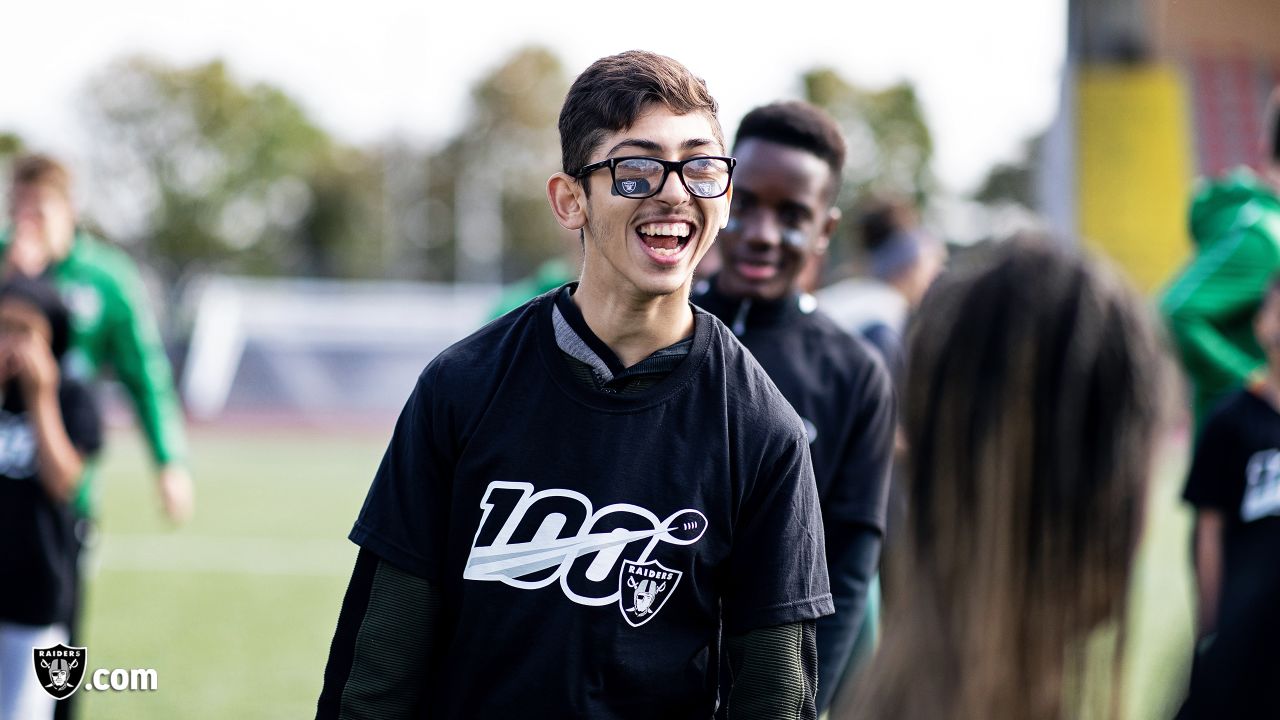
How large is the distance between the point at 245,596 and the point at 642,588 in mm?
7915

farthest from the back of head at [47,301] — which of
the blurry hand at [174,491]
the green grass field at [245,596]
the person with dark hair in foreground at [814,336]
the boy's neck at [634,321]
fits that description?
the boy's neck at [634,321]

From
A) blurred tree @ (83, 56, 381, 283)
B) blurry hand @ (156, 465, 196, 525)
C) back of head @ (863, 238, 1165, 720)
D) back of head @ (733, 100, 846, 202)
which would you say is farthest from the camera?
blurred tree @ (83, 56, 381, 283)

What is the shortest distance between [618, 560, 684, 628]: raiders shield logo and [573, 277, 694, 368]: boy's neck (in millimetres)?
351

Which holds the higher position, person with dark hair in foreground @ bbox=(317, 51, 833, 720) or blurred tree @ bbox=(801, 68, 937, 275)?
blurred tree @ bbox=(801, 68, 937, 275)

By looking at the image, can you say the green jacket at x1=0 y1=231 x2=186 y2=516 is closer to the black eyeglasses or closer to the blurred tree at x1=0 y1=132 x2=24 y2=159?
the black eyeglasses

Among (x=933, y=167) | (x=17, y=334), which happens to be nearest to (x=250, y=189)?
(x=933, y=167)

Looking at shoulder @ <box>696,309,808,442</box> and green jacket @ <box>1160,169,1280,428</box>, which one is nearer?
shoulder @ <box>696,309,808,442</box>

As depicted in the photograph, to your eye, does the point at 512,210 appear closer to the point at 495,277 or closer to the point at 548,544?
the point at 495,277

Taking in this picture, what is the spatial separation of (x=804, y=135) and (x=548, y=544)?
5.48ft

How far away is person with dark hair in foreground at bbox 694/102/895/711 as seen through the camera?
2.90 m

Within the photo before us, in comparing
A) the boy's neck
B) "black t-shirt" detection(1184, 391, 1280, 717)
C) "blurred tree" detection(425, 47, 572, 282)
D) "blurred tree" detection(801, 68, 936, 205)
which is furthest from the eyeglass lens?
"blurred tree" detection(425, 47, 572, 282)

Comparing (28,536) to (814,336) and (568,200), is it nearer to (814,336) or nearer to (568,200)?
(814,336)

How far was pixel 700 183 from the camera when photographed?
86.2 inches

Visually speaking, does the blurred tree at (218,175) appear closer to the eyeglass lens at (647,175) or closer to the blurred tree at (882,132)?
the blurred tree at (882,132)
